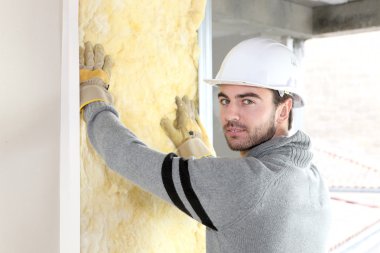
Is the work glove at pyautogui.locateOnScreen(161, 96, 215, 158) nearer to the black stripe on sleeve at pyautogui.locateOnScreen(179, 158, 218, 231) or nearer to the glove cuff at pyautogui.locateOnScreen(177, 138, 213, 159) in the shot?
the glove cuff at pyautogui.locateOnScreen(177, 138, 213, 159)

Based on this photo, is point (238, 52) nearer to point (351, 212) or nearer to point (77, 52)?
point (77, 52)

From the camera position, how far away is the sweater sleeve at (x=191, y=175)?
54.7 inches

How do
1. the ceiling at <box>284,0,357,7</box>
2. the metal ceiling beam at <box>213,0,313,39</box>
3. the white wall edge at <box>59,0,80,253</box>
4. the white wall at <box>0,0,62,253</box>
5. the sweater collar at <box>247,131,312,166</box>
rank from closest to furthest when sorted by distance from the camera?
the white wall at <box>0,0,62,253</box>, the white wall edge at <box>59,0,80,253</box>, the sweater collar at <box>247,131,312,166</box>, the metal ceiling beam at <box>213,0,313,39</box>, the ceiling at <box>284,0,357,7</box>

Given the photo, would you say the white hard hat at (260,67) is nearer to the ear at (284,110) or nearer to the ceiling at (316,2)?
the ear at (284,110)

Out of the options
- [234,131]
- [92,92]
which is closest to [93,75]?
[92,92]

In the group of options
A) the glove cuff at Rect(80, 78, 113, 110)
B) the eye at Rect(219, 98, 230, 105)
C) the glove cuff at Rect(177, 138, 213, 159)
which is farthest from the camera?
the glove cuff at Rect(177, 138, 213, 159)

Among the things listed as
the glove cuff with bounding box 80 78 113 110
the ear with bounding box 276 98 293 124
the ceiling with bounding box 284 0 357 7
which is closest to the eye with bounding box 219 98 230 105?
the ear with bounding box 276 98 293 124

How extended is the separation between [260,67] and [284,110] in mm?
185

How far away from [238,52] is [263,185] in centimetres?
50

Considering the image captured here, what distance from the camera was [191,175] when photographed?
1.39 m

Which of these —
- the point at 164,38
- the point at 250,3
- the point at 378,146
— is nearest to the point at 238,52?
the point at 164,38

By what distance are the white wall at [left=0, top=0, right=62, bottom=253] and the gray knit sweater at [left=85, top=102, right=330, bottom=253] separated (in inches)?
7.3

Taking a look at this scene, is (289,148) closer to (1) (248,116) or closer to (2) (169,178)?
(1) (248,116)

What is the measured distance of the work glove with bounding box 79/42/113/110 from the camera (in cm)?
147
